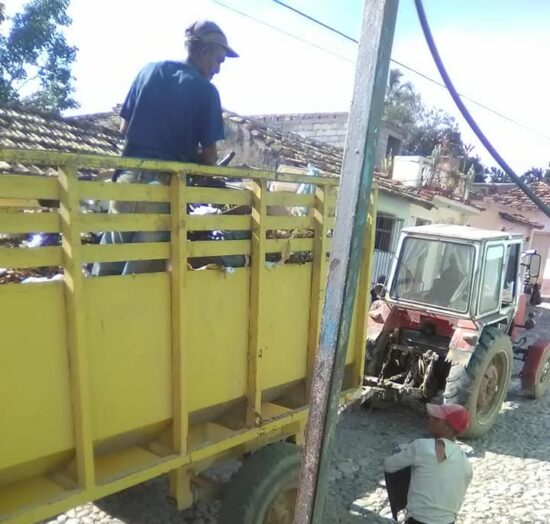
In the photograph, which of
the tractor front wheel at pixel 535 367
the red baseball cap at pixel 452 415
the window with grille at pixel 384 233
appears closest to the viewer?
the red baseball cap at pixel 452 415

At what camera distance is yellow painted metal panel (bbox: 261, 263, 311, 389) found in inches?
109

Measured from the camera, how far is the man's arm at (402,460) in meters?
3.30

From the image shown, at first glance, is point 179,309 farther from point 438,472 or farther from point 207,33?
point 438,472

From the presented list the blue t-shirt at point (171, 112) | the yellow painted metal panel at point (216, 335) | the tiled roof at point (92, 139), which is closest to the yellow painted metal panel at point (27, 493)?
the yellow painted metal panel at point (216, 335)

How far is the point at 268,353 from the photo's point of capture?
2789 millimetres

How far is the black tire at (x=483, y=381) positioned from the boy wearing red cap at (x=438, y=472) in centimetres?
225

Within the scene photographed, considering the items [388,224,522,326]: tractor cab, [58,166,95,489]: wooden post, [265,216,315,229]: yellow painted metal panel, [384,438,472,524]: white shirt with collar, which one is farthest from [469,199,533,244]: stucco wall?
[58,166,95,489]: wooden post

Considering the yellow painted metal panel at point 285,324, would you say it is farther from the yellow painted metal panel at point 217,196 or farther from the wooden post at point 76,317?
the wooden post at point 76,317

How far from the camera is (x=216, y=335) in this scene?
8.25 ft

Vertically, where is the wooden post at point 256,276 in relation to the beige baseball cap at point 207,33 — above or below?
below

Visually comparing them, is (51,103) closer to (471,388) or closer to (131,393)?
(471,388)

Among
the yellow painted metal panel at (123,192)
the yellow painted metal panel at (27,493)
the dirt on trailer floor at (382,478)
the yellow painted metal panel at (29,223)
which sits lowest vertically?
the dirt on trailer floor at (382,478)

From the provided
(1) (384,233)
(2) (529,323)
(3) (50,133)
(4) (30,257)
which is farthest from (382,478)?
(1) (384,233)

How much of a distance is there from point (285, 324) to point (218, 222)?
721 mm
